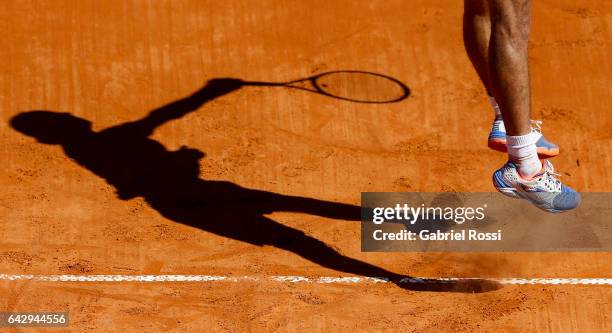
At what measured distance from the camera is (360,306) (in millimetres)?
9133

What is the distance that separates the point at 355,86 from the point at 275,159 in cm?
143

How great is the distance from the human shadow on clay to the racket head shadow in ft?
2.84

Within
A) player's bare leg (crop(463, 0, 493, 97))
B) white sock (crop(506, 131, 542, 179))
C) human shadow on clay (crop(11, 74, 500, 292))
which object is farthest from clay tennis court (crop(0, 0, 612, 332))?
player's bare leg (crop(463, 0, 493, 97))

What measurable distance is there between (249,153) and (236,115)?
1.96 feet

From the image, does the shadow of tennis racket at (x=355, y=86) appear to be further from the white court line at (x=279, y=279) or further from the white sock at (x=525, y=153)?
the white sock at (x=525, y=153)

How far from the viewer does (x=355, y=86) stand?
11.6m

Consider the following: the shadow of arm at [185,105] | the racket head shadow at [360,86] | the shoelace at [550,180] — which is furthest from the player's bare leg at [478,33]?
the shadow of arm at [185,105]

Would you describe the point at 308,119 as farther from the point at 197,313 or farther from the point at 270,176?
the point at 197,313

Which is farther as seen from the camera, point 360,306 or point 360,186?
point 360,186

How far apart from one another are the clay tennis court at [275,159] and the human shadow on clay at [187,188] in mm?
30

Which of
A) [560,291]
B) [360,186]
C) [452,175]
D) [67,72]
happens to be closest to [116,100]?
[67,72]

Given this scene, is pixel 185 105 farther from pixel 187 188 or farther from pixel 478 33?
pixel 478 33

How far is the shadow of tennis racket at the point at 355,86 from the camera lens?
11.4 m

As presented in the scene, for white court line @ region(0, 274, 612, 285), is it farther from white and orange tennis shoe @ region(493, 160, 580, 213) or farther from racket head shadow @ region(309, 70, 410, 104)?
racket head shadow @ region(309, 70, 410, 104)
